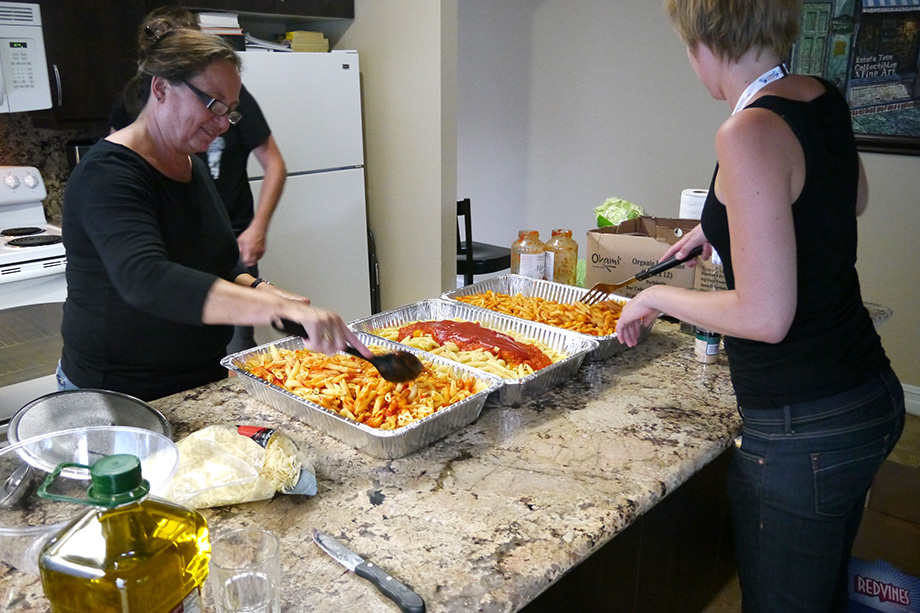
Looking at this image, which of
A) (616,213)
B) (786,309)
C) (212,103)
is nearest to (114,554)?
(786,309)

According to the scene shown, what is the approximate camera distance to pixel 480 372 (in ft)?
5.36

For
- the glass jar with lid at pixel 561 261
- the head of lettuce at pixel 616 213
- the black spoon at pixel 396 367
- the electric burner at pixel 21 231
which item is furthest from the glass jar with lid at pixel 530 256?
the electric burner at pixel 21 231

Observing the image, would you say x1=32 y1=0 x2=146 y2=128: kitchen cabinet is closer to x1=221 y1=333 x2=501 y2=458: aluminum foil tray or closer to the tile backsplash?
the tile backsplash

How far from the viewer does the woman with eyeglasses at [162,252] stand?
1345 mm

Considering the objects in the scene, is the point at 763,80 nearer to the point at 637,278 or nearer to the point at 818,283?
the point at 818,283

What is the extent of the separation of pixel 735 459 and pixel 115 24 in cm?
310

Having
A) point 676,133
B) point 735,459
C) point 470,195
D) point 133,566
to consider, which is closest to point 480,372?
point 735,459

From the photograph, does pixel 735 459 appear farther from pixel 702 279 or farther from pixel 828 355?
pixel 702 279

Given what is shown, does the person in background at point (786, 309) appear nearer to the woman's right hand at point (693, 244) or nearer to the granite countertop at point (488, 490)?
the granite countertop at point (488, 490)

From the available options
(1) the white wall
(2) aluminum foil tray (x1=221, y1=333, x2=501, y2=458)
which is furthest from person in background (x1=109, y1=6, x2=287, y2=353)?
(1) the white wall

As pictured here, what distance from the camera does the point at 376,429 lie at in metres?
1.37

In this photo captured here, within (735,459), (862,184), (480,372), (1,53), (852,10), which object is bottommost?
(735,459)

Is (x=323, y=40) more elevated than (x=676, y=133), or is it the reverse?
(x=323, y=40)

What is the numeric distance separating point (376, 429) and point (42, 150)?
289 centimetres
